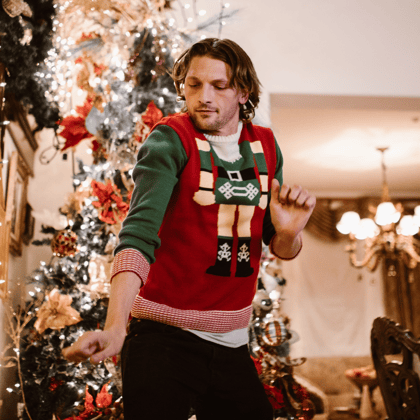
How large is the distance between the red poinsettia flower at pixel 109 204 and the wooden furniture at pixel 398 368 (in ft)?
3.78

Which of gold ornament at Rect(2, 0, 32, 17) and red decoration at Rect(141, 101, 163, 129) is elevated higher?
gold ornament at Rect(2, 0, 32, 17)

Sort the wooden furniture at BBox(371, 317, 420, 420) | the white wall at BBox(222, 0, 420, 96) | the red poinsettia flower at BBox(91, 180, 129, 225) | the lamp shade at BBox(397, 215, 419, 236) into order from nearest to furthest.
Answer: the wooden furniture at BBox(371, 317, 420, 420)
the red poinsettia flower at BBox(91, 180, 129, 225)
the white wall at BBox(222, 0, 420, 96)
the lamp shade at BBox(397, 215, 419, 236)

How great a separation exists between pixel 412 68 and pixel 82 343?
2646mm

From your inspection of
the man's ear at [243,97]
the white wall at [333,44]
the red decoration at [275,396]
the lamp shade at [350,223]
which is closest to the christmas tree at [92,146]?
the white wall at [333,44]

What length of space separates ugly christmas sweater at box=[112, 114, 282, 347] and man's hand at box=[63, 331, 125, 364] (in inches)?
8.0

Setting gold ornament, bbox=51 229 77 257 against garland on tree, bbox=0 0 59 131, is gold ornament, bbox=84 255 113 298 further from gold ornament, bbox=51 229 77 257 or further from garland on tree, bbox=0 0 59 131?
garland on tree, bbox=0 0 59 131

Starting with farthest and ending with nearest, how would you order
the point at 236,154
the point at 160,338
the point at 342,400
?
the point at 342,400 → the point at 236,154 → the point at 160,338

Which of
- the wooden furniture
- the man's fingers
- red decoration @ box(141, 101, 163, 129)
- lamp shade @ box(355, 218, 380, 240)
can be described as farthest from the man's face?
lamp shade @ box(355, 218, 380, 240)

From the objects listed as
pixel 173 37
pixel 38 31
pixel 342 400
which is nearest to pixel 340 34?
pixel 173 37

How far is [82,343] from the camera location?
1.86 feet

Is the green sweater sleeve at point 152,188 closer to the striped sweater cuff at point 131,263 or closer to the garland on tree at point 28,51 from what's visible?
the striped sweater cuff at point 131,263

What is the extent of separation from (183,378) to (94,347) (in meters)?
0.23

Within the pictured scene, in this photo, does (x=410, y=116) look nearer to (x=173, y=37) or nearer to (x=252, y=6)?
(x=252, y=6)

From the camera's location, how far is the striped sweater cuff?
70cm
